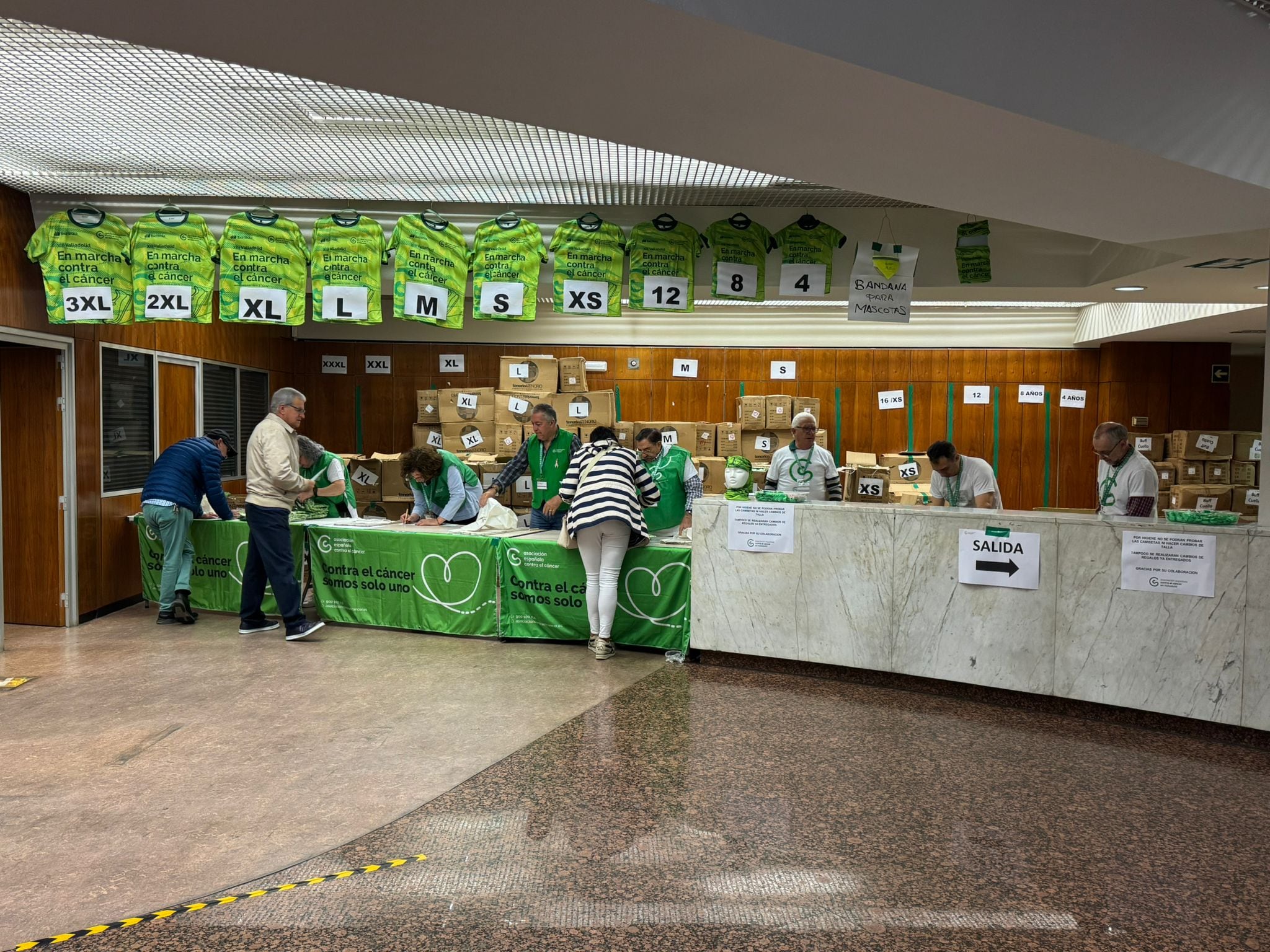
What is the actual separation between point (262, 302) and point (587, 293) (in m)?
2.13

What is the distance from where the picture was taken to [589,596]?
5.89 m

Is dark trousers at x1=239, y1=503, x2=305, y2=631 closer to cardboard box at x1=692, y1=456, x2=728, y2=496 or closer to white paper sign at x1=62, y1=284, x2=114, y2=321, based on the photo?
white paper sign at x1=62, y1=284, x2=114, y2=321

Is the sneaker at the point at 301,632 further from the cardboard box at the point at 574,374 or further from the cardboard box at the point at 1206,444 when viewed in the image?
the cardboard box at the point at 1206,444

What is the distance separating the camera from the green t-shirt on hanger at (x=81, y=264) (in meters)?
6.01

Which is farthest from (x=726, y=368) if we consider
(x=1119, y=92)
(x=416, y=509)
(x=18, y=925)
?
(x=18, y=925)

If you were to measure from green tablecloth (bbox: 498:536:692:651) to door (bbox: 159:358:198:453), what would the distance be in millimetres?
3604

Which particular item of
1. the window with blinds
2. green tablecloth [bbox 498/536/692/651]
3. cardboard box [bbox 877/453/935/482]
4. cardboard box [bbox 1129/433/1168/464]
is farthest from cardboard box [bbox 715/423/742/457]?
the window with blinds

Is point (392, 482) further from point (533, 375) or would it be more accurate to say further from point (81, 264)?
point (81, 264)

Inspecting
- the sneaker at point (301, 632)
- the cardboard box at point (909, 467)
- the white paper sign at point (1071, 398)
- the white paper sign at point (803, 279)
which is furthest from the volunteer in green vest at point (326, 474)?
the white paper sign at point (1071, 398)

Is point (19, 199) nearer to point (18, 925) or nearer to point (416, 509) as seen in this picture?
point (416, 509)

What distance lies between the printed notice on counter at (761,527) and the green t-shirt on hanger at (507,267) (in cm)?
192

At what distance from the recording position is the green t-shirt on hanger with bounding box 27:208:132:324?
6.01m

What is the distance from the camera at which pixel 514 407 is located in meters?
9.35

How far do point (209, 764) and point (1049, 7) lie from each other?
14.8 ft
